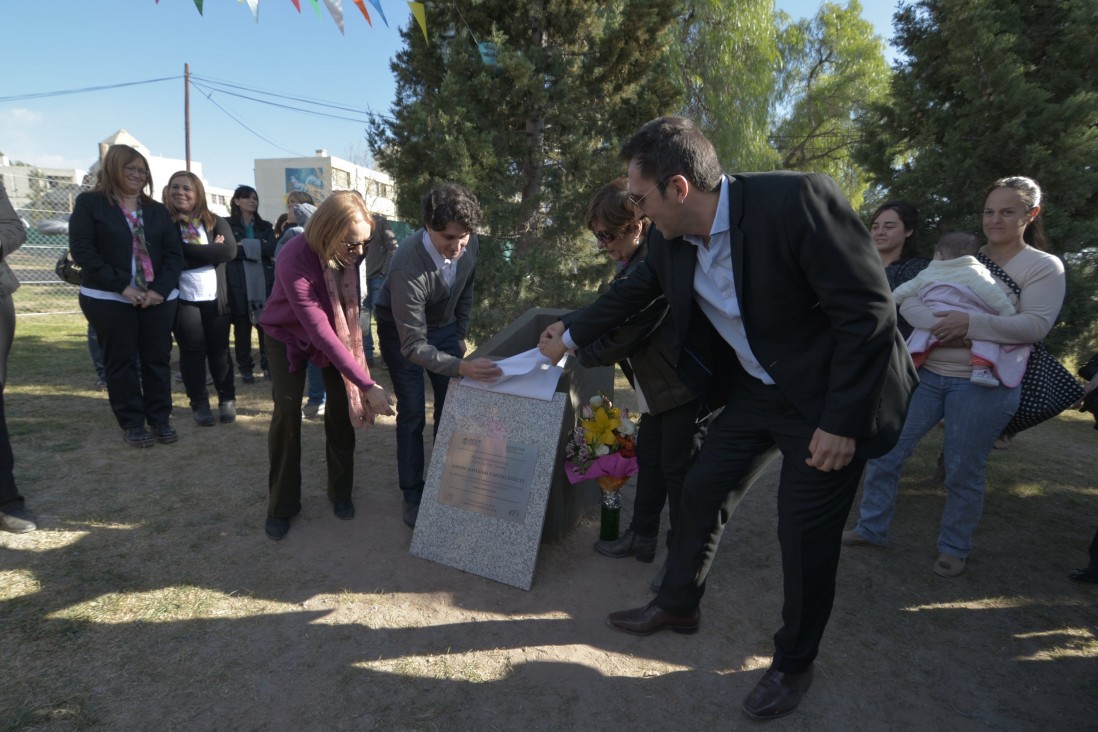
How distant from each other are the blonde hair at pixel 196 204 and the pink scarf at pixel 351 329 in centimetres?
223

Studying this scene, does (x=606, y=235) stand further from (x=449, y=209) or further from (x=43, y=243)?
(x=43, y=243)

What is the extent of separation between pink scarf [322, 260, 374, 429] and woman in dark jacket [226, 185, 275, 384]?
3135 mm

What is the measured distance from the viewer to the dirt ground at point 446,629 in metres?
2.22

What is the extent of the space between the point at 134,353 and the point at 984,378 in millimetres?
5431

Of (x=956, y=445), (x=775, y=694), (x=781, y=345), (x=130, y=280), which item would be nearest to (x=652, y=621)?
(x=775, y=694)

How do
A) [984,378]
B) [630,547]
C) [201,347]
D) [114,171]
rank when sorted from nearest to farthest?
[984,378], [630,547], [114,171], [201,347]

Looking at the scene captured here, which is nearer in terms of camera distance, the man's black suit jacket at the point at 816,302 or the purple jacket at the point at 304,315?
the man's black suit jacket at the point at 816,302

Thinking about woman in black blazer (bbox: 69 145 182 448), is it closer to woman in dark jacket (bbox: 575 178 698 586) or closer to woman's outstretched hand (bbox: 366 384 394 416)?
woman's outstretched hand (bbox: 366 384 394 416)

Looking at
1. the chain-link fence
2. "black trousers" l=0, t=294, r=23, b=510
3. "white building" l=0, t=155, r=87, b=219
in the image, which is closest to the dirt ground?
"black trousers" l=0, t=294, r=23, b=510

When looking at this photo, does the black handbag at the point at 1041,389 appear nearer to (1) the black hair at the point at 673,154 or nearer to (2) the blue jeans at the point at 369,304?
(1) the black hair at the point at 673,154

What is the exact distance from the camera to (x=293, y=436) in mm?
3346

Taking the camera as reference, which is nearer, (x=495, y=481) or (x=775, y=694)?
(x=775, y=694)

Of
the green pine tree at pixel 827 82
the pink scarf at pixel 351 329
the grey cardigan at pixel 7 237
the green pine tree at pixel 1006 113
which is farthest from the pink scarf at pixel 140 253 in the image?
the green pine tree at pixel 827 82

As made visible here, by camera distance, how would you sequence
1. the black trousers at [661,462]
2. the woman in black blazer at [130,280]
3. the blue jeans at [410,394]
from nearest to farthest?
the black trousers at [661,462]
the blue jeans at [410,394]
the woman in black blazer at [130,280]
